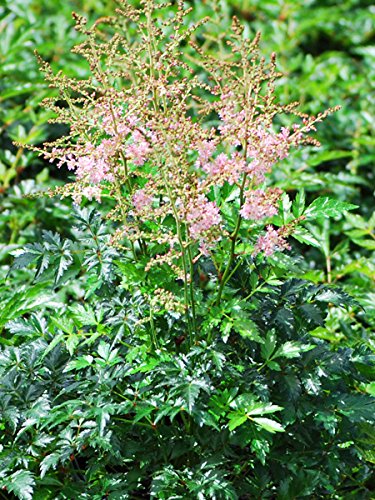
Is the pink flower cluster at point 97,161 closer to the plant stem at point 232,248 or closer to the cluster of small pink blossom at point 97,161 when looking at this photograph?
the cluster of small pink blossom at point 97,161

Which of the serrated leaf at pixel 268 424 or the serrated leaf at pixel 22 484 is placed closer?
the serrated leaf at pixel 268 424

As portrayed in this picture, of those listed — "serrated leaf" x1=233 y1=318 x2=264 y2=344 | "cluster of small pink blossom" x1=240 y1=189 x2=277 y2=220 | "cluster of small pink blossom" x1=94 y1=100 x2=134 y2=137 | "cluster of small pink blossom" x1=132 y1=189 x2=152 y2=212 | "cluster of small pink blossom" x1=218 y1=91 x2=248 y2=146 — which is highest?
"cluster of small pink blossom" x1=94 y1=100 x2=134 y2=137

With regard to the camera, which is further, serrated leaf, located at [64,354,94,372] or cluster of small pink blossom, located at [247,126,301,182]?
serrated leaf, located at [64,354,94,372]

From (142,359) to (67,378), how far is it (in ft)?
0.96

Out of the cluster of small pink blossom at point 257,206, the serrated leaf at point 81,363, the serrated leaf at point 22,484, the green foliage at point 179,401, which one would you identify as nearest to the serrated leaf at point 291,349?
the green foliage at point 179,401

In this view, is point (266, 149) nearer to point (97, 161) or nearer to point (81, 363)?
point (97, 161)

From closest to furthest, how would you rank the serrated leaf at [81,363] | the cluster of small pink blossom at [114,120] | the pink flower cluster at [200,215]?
the pink flower cluster at [200,215] < the cluster of small pink blossom at [114,120] < the serrated leaf at [81,363]

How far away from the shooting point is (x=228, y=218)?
91.1 inches

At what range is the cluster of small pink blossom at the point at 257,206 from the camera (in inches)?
80.8

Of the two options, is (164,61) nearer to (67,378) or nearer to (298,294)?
(298,294)

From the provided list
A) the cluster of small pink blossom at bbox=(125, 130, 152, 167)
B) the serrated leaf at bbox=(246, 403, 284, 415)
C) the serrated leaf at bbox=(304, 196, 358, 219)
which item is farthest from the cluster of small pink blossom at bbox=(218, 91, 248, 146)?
the serrated leaf at bbox=(246, 403, 284, 415)

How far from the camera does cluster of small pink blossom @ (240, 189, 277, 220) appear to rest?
2053 mm

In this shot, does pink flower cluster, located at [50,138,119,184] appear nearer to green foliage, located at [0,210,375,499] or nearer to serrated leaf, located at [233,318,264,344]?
green foliage, located at [0,210,375,499]

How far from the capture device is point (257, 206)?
205 centimetres
